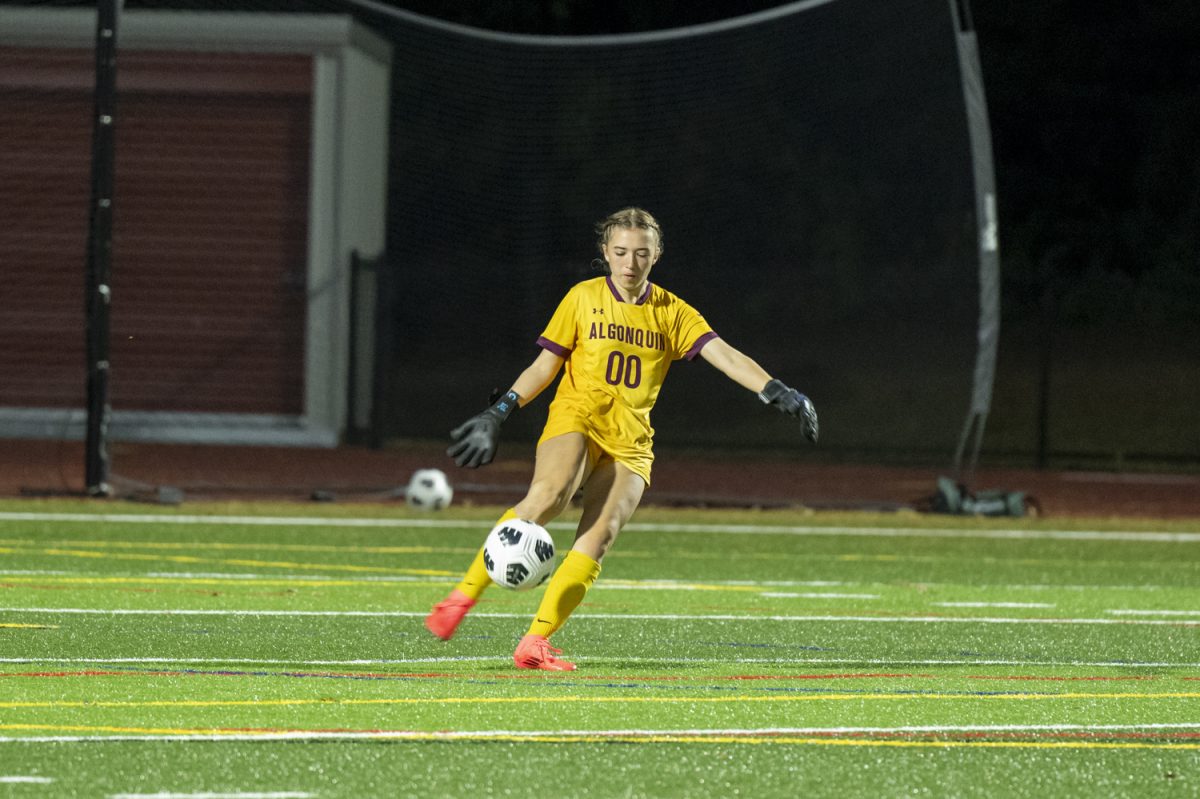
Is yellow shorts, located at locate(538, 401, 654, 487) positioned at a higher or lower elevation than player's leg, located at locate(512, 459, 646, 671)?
higher

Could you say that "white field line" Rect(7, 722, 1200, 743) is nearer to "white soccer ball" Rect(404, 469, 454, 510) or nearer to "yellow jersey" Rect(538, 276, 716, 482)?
"yellow jersey" Rect(538, 276, 716, 482)

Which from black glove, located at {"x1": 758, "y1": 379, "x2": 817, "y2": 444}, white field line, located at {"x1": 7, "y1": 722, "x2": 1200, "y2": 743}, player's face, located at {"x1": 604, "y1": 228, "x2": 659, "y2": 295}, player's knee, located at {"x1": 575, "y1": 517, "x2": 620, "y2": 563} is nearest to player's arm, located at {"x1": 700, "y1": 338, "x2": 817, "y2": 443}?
black glove, located at {"x1": 758, "y1": 379, "x2": 817, "y2": 444}

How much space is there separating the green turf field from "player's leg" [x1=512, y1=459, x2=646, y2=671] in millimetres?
146

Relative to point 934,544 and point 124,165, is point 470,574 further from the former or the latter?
point 124,165

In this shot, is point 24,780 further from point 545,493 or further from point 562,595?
point 545,493

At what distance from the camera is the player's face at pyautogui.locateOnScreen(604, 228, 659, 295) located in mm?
8273

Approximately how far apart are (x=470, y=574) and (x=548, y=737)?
7.14ft

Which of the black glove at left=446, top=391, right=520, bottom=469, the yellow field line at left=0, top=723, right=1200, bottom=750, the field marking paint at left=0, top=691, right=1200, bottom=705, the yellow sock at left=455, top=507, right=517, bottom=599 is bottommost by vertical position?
the field marking paint at left=0, top=691, right=1200, bottom=705

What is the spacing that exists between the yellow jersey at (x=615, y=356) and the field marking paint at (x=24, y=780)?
323 cm

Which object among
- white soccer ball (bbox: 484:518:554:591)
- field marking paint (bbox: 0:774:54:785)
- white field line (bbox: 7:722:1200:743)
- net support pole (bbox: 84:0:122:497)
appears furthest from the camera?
net support pole (bbox: 84:0:122:497)

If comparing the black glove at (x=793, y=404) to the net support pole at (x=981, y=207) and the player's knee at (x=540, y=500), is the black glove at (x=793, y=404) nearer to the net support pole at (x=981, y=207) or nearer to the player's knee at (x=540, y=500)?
the player's knee at (x=540, y=500)

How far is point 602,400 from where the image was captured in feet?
27.2

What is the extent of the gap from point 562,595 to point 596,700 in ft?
3.35

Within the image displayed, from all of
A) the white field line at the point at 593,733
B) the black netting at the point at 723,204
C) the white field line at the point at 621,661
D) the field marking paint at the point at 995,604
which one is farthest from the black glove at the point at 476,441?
the black netting at the point at 723,204
